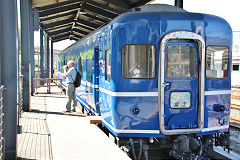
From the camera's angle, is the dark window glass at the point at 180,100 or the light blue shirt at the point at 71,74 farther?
the light blue shirt at the point at 71,74

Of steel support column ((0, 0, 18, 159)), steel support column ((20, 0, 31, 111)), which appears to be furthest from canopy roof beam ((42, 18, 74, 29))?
steel support column ((0, 0, 18, 159))

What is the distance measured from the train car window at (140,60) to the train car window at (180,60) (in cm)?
32

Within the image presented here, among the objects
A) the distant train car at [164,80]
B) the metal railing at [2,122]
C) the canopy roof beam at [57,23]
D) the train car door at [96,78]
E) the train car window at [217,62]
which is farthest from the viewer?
the canopy roof beam at [57,23]

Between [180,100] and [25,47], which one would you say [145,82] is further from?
[25,47]

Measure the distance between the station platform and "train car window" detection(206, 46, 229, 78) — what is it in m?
2.40

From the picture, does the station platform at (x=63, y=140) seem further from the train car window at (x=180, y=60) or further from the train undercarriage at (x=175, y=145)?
the train car window at (x=180, y=60)

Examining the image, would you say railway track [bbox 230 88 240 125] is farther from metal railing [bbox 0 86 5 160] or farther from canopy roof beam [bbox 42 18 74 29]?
canopy roof beam [bbox 42 18 74 29]

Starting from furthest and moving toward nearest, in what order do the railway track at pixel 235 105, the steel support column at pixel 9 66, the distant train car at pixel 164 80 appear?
1. the railway track at pixel 235 105
2. the distant train car at pixel 164 80
3. the steel support column at pixel 9 66

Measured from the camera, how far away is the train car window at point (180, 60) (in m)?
5.46

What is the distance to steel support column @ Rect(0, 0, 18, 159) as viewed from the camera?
4.65m

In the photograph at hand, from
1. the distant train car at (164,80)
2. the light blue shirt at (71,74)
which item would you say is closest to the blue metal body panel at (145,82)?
the distant train car at (164,80)

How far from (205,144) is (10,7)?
178 inches

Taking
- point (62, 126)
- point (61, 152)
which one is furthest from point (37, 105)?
point (61, 152)

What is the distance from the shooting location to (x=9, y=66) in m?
4.74
